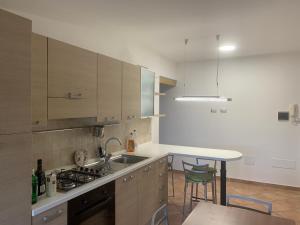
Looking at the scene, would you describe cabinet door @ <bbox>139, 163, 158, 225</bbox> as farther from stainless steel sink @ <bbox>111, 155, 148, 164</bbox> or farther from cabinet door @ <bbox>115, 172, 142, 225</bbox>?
stainless steel sink @ <bbox>111, 155, 148, 164</bbox>

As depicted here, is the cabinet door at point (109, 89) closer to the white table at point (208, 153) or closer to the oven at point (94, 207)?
the oven at point (94, 207)

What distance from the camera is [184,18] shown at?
255cm

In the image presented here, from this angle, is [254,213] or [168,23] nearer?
[254,213]

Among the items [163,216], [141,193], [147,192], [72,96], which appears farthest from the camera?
[147,192]

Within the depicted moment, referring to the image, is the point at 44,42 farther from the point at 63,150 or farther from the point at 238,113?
the point at 238,113

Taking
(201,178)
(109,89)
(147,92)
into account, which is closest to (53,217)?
(109,89)

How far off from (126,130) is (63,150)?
3.99 feet

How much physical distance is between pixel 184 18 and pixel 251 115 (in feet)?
9.39

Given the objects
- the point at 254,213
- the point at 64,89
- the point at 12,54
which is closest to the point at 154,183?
the point at 254,213

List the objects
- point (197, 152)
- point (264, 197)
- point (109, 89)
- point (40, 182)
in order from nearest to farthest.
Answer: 1. point (40, 182)
2. point (109, 89)
3. point (197, 152)
4. point (264, 197)

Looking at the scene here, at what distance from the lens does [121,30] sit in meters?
2.99

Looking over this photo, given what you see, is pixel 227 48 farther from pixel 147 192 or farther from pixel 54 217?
pixel 54 217

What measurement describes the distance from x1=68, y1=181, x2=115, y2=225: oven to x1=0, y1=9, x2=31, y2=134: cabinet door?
2.59 ft

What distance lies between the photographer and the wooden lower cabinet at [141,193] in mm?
2381
